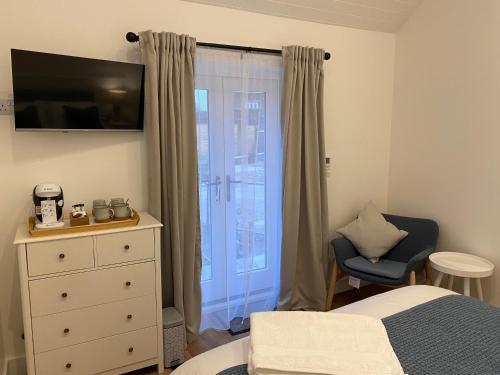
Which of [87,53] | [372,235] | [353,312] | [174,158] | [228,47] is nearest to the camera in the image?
[353,312]

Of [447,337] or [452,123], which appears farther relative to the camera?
[452,123]

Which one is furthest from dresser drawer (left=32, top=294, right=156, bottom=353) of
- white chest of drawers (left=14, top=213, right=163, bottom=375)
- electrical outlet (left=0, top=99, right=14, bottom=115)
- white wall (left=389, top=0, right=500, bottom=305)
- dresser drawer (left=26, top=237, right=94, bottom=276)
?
white wall (left=389, top=0, right=500, bottom=305)

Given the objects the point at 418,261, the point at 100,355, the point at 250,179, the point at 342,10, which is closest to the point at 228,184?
the point at 250,179

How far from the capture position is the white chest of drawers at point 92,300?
2000 mm

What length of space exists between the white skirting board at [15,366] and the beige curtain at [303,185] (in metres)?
1.82

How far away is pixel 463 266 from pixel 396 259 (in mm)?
593

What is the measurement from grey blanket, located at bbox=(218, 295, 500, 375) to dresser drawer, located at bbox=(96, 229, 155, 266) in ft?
3.66

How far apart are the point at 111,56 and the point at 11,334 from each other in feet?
5.95

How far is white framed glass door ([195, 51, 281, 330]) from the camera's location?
2.74m

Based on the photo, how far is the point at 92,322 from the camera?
2158mm

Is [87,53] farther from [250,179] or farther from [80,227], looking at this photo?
[250,179]

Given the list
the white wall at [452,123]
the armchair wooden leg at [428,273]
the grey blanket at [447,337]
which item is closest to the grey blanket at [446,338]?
the grey blanket at [447,337]

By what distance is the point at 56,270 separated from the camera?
6.66 ft

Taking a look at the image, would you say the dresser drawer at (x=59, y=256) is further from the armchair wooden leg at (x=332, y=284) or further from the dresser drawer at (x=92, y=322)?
the armchair wooden leg at (x=332, y=284)
